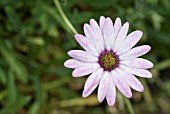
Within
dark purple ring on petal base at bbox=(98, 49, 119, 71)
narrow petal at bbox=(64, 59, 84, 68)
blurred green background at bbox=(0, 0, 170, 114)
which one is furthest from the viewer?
blurred green background at bbox=(0, 0, 170, 114)

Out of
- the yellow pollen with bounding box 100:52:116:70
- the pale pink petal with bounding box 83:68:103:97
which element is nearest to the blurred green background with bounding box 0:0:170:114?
the yellow pollen with bounding box 100:52:116:70

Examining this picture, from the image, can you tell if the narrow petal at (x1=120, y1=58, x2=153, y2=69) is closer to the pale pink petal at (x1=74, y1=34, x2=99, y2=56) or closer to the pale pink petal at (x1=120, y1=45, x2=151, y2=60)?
the pale pink petal at (x1=120, y1=45, x2=151, y2=60)

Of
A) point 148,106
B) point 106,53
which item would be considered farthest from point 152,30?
point 106,53

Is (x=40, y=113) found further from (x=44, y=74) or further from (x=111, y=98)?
(x=111, y=98)

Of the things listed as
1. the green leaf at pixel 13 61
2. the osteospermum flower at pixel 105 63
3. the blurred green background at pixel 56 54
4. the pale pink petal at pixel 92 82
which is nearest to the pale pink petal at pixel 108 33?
Result: the osteospermum flower at pixel 105 63

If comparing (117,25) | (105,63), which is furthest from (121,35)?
(105,63)

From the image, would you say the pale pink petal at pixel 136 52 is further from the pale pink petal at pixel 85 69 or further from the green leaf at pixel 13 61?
the green leaf at pixel 13 61

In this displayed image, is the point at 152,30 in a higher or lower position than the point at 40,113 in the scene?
higher

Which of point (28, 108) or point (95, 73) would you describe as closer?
point (95, 73)
